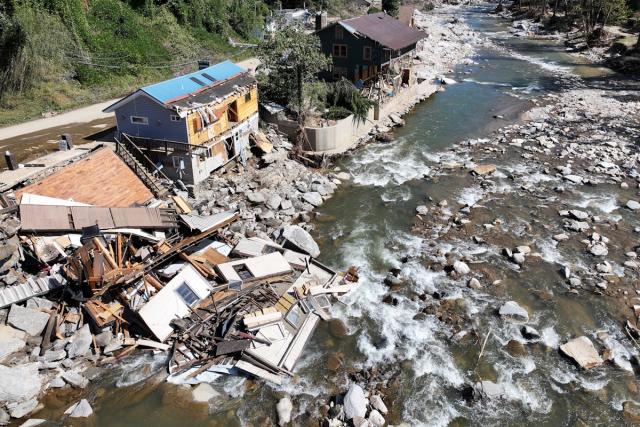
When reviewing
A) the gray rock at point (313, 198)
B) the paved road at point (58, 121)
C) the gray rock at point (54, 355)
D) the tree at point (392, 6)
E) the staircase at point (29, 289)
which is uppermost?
the tree at point (392, 6)

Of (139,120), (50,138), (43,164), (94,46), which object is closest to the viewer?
(43,164)

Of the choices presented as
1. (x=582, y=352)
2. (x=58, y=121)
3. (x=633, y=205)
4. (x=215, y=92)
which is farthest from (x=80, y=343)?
(x=633, y=205)

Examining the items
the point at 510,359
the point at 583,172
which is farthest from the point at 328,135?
the point at 510,359

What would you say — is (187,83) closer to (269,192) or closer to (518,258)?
(269,192)

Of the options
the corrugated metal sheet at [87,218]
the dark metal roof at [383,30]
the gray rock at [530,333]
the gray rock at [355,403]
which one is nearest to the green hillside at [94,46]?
the corrugated metal sheet at [87,218]

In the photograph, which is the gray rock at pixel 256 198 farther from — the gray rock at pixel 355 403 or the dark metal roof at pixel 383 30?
the dark metal roof at pixel 383 30
